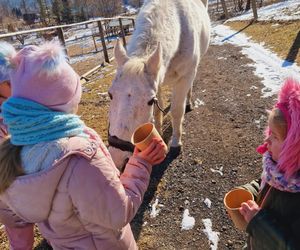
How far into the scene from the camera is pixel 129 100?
8.66 ft

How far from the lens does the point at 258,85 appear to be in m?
6.02

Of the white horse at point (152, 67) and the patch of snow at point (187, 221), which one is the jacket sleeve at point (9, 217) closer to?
the white horse at point (152, 67)

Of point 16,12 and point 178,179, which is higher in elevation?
point 16,12

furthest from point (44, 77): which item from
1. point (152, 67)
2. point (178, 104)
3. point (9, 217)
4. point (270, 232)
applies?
point (178, 104)

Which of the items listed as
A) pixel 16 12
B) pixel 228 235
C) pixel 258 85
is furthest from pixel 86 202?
pixel 16 12

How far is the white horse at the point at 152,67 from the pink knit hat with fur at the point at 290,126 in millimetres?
1398

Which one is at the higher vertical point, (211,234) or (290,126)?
(290,126)

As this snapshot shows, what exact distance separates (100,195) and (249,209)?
29.3 inches

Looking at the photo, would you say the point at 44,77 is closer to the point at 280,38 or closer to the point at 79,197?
the point at 79,197

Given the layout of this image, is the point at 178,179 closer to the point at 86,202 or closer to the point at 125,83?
the point at 125,83

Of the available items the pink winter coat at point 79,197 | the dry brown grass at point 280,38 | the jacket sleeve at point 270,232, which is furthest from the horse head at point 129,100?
the dry brown grass at point 280,38

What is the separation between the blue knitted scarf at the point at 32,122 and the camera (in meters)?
1.30

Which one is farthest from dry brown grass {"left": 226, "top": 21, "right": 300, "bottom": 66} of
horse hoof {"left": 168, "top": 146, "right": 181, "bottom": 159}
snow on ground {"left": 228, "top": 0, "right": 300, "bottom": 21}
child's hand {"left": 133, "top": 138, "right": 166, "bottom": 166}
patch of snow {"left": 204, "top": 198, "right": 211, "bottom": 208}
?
child's hand {"left": 133, "top": 138, "right": 166, "bottom": 166}

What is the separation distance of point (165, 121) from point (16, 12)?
8700 cm
